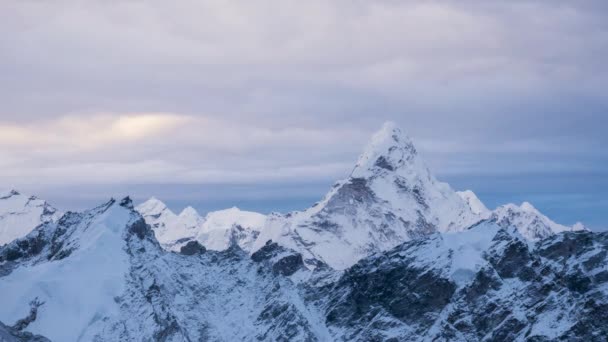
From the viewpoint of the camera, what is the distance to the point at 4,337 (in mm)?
196125
